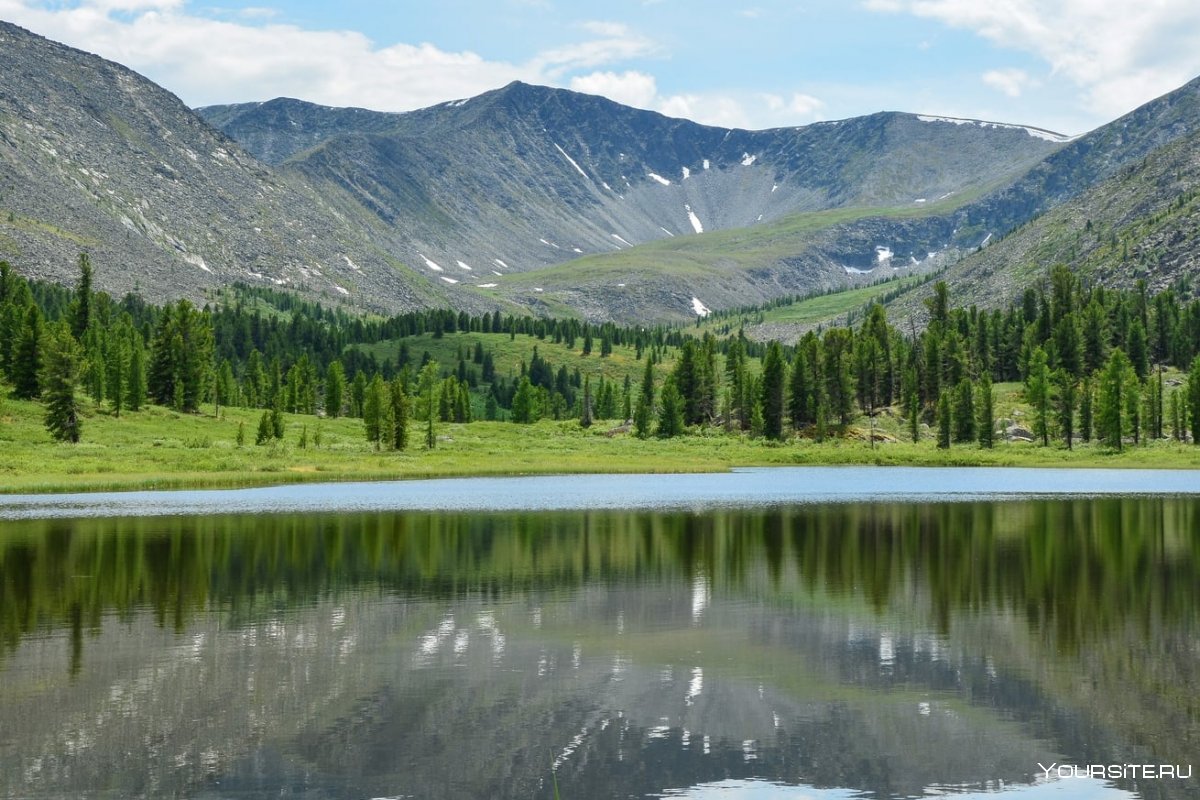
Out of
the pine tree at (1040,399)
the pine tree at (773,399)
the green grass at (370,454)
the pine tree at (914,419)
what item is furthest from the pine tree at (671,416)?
the pine tree at (1040,399)

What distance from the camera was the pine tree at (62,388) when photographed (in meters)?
120

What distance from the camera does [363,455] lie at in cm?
13525

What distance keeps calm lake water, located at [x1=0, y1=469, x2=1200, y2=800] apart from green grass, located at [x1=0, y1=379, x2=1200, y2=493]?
48.4 m

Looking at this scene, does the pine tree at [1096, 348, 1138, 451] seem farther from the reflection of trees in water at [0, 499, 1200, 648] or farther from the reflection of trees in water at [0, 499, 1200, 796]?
the reflection of trees in water at [0, 499, 1200, 796]

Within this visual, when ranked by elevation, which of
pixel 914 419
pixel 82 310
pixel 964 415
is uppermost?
pixel 82 310

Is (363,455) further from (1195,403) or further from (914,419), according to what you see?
(1195,403)

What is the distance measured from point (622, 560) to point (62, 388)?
9177 cm

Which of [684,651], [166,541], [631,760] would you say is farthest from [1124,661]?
[166,541]

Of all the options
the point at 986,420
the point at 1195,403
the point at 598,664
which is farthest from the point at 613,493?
the point at 1195,403

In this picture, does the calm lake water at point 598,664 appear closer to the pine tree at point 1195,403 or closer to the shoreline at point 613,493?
the shoreline at point 613,493

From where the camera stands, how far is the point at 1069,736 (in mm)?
21828

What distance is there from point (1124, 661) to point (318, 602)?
79.1 feet

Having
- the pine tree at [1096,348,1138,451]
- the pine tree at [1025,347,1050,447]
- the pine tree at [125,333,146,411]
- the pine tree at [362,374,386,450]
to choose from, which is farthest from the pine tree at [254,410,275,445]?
the pine tree at [1096,348,1138,451]

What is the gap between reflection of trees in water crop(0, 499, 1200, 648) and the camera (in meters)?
36.8
